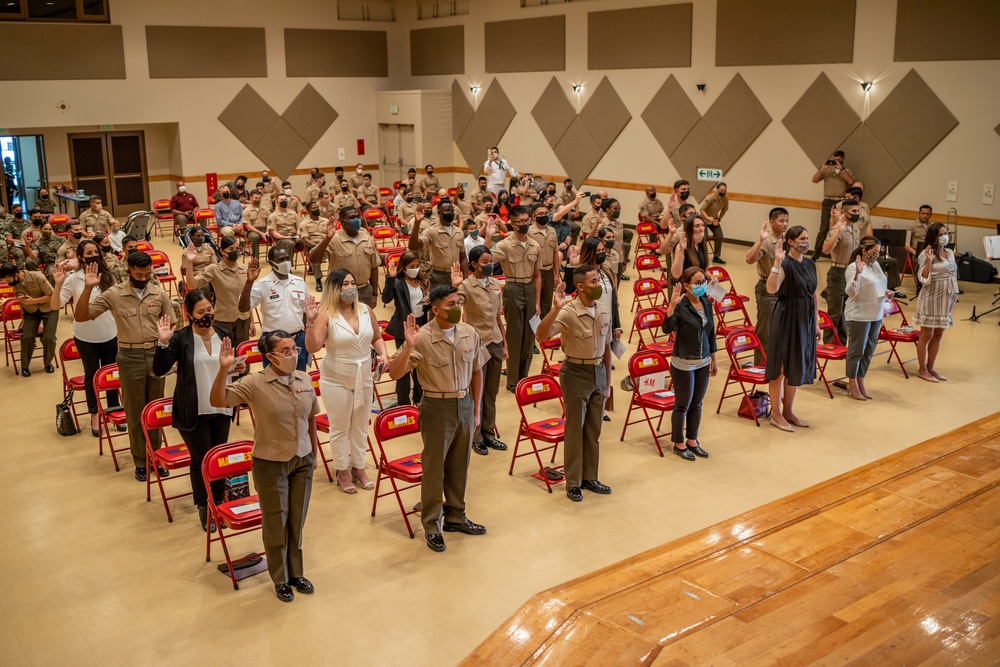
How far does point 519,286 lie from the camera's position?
29.7 feet

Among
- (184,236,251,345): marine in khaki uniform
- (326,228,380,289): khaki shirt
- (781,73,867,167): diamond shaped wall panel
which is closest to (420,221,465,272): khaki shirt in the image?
(326,228,380,289): khaki shirt

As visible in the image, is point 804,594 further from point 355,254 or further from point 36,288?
point 36,288

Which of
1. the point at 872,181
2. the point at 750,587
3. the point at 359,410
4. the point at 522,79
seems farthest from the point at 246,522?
the point at 522,79

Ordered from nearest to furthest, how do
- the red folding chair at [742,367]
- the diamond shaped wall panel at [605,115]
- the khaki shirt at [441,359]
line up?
the khaki shirt at [441,359] < the red folding chair at [742,367] < the diamond shaped wall panel at [605,115]

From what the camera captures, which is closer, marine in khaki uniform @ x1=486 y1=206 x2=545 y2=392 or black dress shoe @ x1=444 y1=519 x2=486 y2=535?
black dress shoe @ x1=444 y1=519 x2=486 y2=535

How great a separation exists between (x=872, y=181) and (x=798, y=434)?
9253mm

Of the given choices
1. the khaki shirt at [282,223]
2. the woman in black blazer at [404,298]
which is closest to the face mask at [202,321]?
the woman in black blazer at [404,298]

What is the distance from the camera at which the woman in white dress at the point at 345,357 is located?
6.74 m

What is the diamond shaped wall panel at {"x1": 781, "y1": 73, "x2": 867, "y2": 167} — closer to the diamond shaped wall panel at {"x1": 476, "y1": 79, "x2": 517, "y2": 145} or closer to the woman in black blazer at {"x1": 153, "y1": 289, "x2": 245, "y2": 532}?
the diamond shaped wall panel at {"x1": 476, "y1": 79, "x2": 517, "y2": 145}

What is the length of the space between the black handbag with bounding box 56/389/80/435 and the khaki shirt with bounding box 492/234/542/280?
13.3 feet

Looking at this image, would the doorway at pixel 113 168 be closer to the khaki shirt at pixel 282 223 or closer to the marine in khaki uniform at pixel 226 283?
the khaki shirt at pixel 282 223

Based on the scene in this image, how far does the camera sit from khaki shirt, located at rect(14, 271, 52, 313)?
991 cm

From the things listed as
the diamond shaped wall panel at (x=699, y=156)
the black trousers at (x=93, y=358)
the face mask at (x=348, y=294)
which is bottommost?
the black trousers at (x=93, y=358)

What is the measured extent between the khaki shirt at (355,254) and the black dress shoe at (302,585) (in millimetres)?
4084
